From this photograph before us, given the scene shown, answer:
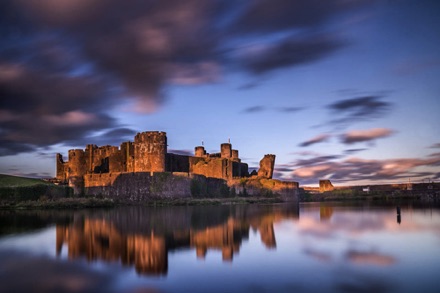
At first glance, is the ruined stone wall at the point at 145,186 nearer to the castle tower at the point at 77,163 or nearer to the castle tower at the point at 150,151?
the castle tower at the point at 150,151

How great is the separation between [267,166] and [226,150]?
5860 millimetres

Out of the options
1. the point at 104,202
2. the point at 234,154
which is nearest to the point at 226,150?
the point at 234,154

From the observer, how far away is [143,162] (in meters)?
39.5

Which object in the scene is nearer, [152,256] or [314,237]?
[152,256]

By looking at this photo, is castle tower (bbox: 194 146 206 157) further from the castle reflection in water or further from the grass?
the castle reflection in water

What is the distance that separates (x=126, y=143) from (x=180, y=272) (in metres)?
37.3

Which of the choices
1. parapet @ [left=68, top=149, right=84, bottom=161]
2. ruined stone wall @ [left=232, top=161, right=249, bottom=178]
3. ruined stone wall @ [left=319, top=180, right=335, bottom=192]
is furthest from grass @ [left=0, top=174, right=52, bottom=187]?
ruined stone wall @ [left=319, top=180, right=335, bottom=192]

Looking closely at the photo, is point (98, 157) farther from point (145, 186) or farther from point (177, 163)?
point (145, 186)

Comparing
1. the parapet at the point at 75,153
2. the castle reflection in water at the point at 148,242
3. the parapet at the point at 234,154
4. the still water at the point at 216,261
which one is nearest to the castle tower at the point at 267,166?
the parapet at the point at 234,154

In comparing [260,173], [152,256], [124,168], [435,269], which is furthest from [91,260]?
[260,173]

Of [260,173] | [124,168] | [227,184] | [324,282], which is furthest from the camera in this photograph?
[260,173]

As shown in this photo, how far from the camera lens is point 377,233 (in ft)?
50.0

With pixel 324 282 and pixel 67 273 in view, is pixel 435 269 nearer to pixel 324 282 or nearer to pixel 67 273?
pixel 324 282

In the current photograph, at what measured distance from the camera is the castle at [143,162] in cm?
3957
